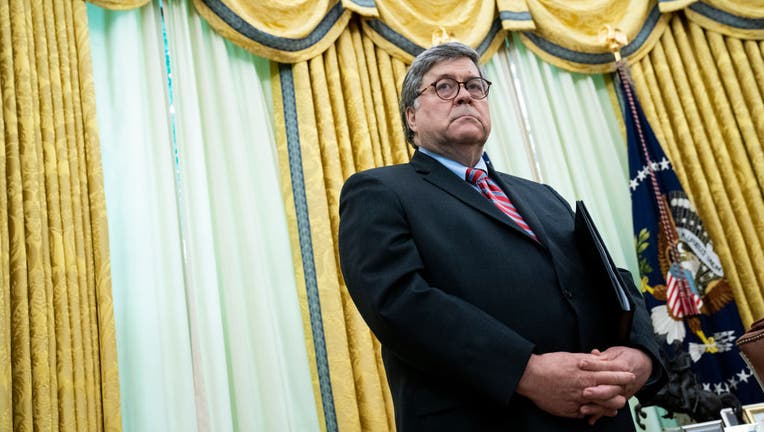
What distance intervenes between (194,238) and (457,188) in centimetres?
157

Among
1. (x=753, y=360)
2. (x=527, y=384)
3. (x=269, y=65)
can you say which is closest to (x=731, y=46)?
(x=269, y=65)

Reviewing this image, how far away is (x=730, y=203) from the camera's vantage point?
12.3 feet

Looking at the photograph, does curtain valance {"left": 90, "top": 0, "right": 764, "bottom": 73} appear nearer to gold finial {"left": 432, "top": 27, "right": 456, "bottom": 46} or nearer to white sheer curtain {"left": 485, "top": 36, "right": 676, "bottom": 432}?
gold finial {"left": 432, "top": 27, "right": 456, "bottom": 46}

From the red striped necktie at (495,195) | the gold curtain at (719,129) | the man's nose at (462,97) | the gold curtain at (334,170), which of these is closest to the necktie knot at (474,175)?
the red striped necktie at (495,195)

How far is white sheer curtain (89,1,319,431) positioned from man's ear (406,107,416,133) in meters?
1.26

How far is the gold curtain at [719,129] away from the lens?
3.62 metres

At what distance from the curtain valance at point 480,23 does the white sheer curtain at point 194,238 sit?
0.23 metres

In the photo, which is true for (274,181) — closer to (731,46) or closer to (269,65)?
(269,65)

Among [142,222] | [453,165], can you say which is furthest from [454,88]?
[142,222]

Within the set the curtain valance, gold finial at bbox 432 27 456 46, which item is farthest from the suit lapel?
gold finial at bbox 432 27 456 46

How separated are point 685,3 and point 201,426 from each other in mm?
3592

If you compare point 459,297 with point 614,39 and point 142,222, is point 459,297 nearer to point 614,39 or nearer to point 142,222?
point 142,222

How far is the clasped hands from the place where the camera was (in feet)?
4.11

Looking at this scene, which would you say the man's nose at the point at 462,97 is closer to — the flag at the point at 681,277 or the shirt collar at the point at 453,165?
the shirt collar at the point at 453,165
